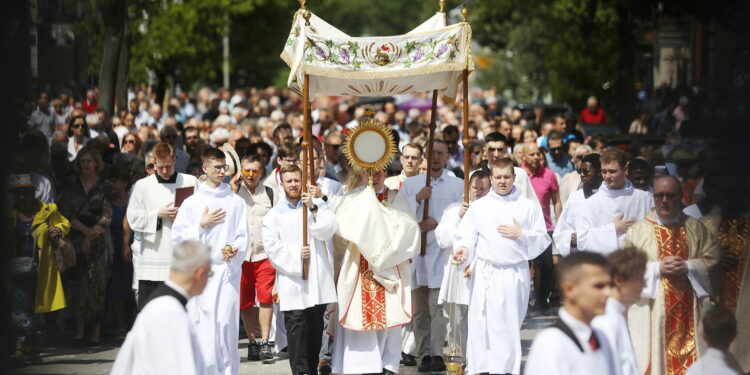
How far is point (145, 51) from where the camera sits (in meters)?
29.4

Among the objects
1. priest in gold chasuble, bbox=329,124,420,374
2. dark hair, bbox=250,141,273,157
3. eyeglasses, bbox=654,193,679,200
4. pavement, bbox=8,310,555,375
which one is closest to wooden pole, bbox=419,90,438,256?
priest in gold chasuble, bbox=329,124,420,374

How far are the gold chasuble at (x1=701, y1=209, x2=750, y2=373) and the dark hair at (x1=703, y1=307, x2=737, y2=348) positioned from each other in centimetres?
224

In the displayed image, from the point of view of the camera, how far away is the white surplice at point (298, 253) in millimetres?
9938

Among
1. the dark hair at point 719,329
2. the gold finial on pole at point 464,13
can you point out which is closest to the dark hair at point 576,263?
the dark hair at point 719,329

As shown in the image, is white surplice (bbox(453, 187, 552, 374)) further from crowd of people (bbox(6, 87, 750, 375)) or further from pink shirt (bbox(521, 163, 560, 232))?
pink shirt (bbox(521, 163, 560, 232))

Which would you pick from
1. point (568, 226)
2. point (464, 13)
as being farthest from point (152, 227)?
point (568, 226)

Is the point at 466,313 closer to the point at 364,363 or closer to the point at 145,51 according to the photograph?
the point at 364,363

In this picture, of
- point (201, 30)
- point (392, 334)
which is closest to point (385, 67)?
point (392, 334)

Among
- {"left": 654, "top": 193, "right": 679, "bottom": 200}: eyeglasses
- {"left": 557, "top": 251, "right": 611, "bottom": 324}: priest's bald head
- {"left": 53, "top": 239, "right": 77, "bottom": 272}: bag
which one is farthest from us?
{"left": 53, "top": 239, "right": 77, "bottom": 272}: bag

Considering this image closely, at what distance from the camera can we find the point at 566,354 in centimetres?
600

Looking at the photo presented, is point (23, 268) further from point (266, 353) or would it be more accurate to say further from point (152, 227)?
point (266, 353)

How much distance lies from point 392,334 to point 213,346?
1.52 meters

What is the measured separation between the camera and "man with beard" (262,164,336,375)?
9.95m

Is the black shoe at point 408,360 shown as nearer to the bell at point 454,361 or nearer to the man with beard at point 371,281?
the bell at point 454,361
